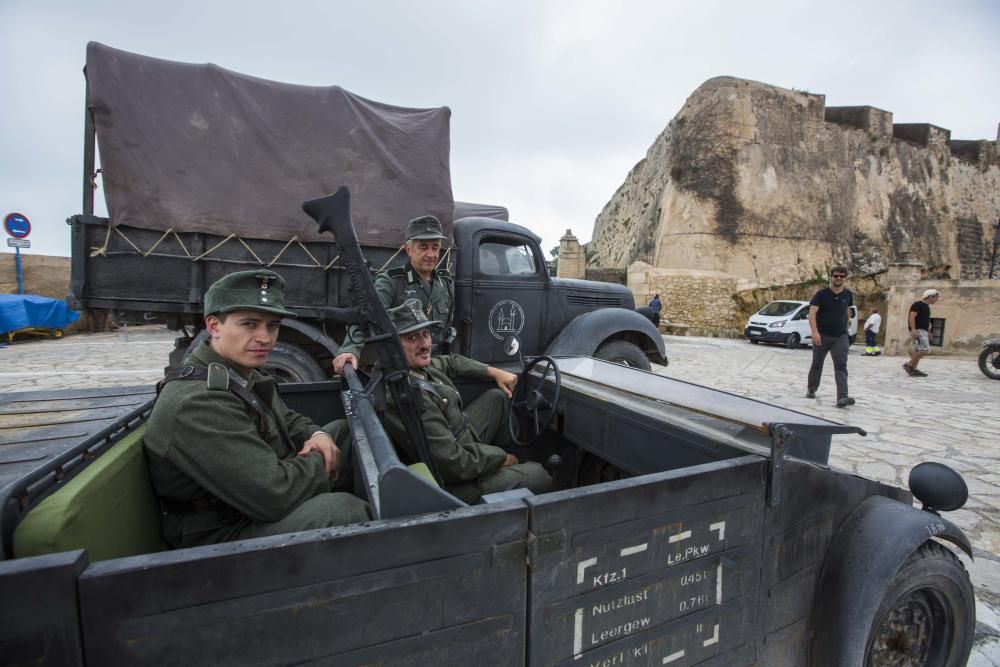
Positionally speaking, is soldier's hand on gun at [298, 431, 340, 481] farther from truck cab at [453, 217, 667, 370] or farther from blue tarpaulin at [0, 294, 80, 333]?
blue tarpaulin at [0, 294, 80, 333]

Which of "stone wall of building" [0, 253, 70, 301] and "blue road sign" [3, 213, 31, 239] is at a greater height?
"blue road sign" [3, 213, 31, 239]

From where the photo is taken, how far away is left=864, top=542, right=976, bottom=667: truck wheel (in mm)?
1718

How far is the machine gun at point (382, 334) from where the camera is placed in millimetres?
2107

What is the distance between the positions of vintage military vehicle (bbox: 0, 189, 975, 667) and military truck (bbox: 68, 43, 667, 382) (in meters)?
2.70

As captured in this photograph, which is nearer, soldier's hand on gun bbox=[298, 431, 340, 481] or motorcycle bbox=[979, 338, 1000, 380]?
soldier's hand on gun bbox=[298, 431, 340, 481]

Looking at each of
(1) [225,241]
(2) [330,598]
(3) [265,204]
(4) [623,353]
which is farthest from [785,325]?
(2) [330,598]

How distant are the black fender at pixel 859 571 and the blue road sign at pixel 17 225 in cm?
1583

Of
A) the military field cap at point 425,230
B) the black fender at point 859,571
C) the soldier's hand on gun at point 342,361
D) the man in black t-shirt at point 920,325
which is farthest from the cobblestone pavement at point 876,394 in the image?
the military field cap at point 425,230

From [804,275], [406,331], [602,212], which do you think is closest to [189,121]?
[406,331]

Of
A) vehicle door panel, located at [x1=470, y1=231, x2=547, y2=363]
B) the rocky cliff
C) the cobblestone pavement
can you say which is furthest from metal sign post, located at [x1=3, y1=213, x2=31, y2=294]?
the rocky cliff

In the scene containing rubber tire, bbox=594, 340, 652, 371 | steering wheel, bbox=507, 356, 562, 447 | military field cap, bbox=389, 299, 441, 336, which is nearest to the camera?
military field cap, bbox=389, 299, 441, 336

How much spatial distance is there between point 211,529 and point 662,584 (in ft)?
4.47

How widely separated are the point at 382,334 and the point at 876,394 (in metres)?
8.24

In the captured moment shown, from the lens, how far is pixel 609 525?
3.93 feet
